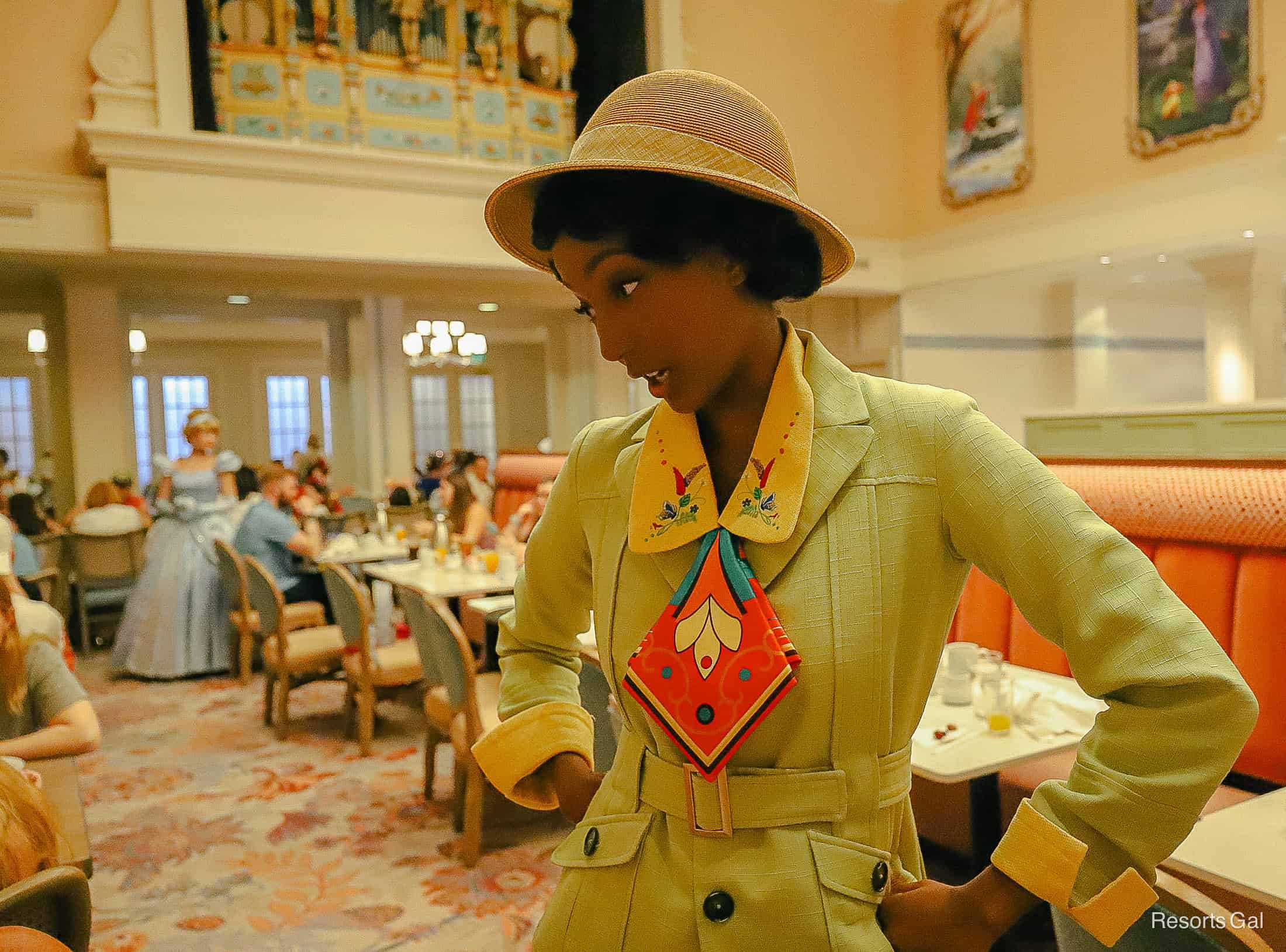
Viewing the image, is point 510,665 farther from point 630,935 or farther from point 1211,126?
point 1211,126

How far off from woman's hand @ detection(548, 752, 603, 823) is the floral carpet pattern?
187 cm

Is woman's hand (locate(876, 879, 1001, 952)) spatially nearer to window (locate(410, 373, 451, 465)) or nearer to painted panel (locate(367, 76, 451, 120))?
painted panel (locate(367, 76, 451, 120))

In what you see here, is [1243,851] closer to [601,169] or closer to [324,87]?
[601,169]

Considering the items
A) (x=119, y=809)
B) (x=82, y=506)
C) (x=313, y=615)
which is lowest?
(x=119, y=809)

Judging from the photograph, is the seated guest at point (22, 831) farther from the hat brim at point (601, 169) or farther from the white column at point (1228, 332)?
the white column at point (1228, 332)

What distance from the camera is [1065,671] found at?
3004 millimetres

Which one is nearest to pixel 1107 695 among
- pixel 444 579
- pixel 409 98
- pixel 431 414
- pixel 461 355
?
pixel 444 579

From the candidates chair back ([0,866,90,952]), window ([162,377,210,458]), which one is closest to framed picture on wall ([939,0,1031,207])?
chair back ([0,866,90,952])

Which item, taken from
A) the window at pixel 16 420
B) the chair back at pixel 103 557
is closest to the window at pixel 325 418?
the window at pixel 16 420

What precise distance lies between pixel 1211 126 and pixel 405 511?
294 inches

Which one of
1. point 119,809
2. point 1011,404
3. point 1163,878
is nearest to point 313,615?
point 119,809

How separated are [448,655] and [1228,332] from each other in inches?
398

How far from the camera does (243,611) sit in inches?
228

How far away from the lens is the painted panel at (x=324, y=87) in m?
7.99
